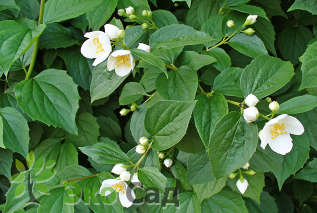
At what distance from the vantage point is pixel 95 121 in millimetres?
1560

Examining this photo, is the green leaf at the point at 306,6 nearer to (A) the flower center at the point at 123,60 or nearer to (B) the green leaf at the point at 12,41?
(A) the flower center at the point at 123,60

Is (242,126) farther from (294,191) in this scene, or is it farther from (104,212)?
(294,191)

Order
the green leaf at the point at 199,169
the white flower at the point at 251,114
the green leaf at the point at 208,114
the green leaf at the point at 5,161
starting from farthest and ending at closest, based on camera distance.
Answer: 1. the green leaf at the point at 5,161
2. the green leaf at the point at 199,169
3. the green leaf at the point at 208,114
4. the white flower at the point at 251,114

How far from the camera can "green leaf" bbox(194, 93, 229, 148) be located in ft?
3.37

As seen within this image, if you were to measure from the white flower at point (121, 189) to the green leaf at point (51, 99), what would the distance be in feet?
0.87

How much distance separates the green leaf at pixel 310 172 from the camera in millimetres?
1546

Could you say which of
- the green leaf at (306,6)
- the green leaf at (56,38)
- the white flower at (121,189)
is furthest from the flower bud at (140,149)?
the green leaf at (306,6)

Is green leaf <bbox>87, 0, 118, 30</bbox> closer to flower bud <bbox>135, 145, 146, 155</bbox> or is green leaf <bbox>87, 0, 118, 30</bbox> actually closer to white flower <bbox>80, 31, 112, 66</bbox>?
white flower <bbox>80, 31, 112, 66</bbox>

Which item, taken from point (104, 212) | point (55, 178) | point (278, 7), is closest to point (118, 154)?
point (104, 212)

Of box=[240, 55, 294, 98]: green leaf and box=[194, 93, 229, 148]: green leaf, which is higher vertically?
box=[240, 55, 294, 98]: green leaf

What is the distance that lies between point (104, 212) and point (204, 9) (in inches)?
38.5

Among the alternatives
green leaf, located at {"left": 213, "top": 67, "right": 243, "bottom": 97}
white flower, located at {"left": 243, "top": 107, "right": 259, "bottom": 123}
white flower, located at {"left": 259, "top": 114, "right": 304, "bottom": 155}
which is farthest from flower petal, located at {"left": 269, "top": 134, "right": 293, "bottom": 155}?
green leaf, located at {"left": 213, "top": 67, "right": 243, "bottom": 97}

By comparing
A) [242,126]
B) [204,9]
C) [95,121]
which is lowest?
[95,121]

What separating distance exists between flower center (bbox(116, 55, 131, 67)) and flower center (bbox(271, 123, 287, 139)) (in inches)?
20.2
